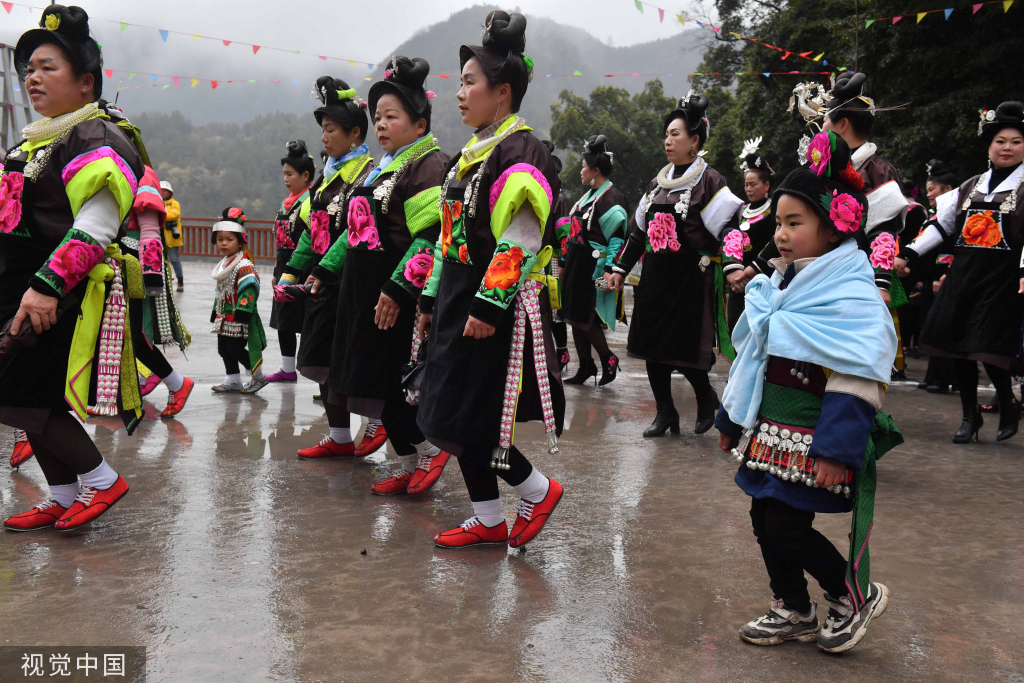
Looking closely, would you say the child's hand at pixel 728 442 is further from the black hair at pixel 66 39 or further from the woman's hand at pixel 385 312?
the black hair at pixel 66 39

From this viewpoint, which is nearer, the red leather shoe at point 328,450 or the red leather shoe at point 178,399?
the red leather shoe at point 328,450

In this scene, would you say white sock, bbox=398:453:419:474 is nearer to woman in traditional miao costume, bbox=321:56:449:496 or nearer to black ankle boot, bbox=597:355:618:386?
woman in traditional miao costume, bbox=321:56:449:496

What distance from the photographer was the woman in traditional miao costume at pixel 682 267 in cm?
580

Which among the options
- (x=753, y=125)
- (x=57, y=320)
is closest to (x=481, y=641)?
(x=57, y=320)

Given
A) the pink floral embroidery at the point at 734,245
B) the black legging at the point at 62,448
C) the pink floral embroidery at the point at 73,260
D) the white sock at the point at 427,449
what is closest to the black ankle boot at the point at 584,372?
the pink floral embroidery at the point at 734,245

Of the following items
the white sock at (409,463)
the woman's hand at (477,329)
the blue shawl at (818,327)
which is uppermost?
the blue shawl at (818,327)

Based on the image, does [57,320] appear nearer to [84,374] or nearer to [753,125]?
[84,374]

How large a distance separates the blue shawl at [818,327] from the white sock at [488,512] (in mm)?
1200

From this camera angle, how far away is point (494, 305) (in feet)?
10.6

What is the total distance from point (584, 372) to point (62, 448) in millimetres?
5182

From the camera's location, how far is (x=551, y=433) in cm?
350

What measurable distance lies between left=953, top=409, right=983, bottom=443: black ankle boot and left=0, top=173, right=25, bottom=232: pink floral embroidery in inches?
221

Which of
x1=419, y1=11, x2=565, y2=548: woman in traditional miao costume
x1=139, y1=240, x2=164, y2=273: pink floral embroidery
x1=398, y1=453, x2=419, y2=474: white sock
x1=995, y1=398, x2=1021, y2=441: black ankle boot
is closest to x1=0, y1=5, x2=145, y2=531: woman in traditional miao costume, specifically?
x1=419, y1=11, x2=565, y2=548: woman in traditional miao costume

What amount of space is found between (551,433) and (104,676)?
1.76m
